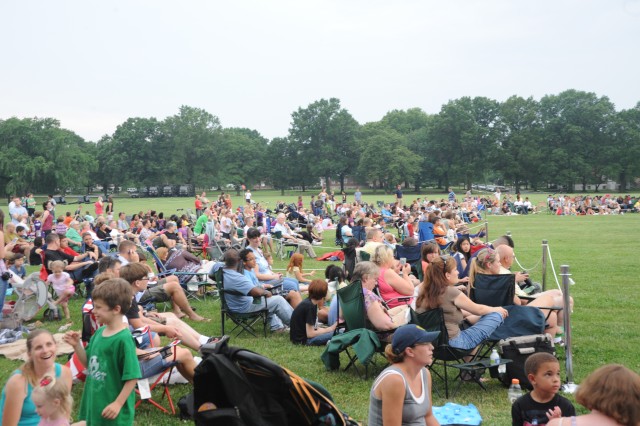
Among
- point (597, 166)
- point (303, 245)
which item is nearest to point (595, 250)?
A: point (303, 245)

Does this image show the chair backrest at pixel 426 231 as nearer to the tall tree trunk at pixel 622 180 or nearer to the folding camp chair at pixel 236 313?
the folding camp chair at pixel 236 313

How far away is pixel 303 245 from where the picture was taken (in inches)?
633

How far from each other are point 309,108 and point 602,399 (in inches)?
3465

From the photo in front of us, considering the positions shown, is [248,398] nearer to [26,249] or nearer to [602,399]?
[602,399]

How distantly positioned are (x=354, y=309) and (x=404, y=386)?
2856 mm

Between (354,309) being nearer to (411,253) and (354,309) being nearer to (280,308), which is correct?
(280,308)

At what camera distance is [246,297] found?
24.9 ft

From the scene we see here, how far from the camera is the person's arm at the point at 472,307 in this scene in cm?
570

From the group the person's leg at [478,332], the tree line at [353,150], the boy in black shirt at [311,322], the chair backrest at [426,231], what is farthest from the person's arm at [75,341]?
the tree line at [353,150]

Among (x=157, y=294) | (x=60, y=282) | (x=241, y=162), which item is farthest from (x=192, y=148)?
(x=157, y=294)

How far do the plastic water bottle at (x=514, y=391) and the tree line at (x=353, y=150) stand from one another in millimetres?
73179

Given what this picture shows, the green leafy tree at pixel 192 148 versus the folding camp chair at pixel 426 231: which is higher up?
the green leafy tree at pixel 192 148

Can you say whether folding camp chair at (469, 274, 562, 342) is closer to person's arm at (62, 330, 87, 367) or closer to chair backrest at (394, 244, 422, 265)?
person's arm at (62, 330, 87, 367)

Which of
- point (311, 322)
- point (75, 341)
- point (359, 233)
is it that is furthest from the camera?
point (359, 233)
